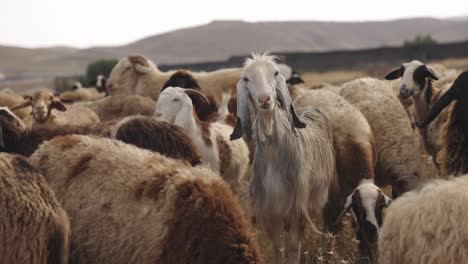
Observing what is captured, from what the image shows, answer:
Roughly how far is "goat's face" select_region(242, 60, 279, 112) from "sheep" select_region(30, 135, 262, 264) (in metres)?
1.22

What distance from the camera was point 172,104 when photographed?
802 cm

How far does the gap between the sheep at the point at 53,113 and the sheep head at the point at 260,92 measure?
4354mm

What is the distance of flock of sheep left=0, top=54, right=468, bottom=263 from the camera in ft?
13.0

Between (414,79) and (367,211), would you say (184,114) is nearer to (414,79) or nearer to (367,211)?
(367,211)

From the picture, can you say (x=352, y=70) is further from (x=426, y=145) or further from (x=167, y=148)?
(x=167, y=148)

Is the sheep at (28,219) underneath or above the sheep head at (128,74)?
above

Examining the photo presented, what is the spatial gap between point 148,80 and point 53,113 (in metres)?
2.76

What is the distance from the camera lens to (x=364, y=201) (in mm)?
6055

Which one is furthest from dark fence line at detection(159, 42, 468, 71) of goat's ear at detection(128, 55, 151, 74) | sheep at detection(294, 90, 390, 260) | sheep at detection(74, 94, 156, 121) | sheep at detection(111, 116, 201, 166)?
sheep at detection(111, 116, 201, 166)

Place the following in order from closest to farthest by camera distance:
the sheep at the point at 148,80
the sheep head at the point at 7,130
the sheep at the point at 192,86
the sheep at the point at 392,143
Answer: the sheep head at the point at 7,130, the sheep at the point at 392,143, the sheep at the point at 192,86, the sheep at the point at 148,80

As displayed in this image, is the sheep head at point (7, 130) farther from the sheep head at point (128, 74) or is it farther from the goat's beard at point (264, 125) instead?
the sheep head at point (128, 74)

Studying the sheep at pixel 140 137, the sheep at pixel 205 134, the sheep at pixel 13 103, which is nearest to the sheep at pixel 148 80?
the sheep at pixel 13 103

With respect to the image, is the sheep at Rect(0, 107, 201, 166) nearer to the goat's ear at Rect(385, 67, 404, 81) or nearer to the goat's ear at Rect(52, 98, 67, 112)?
the goat's ear at Rect(52, 98, 67, 112)

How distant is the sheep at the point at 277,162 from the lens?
228 inches
